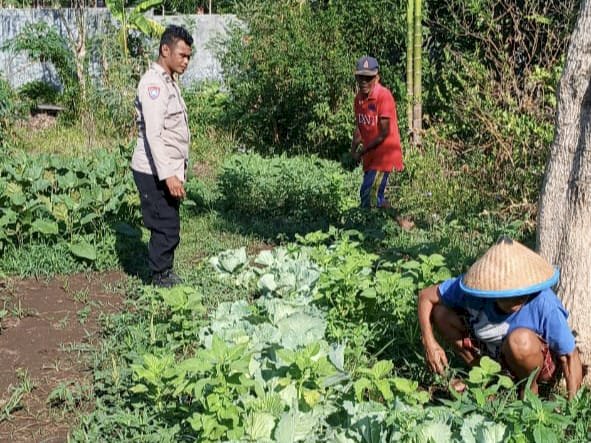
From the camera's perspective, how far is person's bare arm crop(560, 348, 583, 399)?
3473 millimetres

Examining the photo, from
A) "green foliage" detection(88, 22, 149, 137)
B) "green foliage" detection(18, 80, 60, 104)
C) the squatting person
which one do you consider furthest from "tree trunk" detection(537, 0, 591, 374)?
"green foliage" detection(18, 80, 60, 104)

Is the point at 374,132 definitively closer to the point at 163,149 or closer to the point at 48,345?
the point at 163,149

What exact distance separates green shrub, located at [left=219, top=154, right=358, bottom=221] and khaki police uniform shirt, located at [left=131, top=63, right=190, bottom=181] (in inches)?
88.8

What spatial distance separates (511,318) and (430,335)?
37 centimetres

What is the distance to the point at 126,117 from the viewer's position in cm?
1181

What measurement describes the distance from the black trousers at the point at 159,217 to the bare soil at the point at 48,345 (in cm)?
41

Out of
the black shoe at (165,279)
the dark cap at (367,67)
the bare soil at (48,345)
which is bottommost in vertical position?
the bare soil at (48,345)

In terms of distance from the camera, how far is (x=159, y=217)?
18.0ft

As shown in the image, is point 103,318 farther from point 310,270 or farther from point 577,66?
point 577,66

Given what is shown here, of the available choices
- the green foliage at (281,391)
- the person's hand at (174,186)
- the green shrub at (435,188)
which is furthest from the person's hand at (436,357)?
the green shrub at (435,188)

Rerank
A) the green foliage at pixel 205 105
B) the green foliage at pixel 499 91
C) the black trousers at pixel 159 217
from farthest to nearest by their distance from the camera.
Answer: the green foliage at pixel 205 105 < the green foliage at pixel 499 91 < the black trousers at pixel 159 217

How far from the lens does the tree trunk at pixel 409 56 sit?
9.79 metres

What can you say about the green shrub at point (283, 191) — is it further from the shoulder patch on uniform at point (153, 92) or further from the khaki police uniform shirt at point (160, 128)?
the shoulder patch on uniform at point (153, 92)

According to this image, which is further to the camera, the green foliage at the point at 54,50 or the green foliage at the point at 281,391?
the green foliage at the point at 54,50
